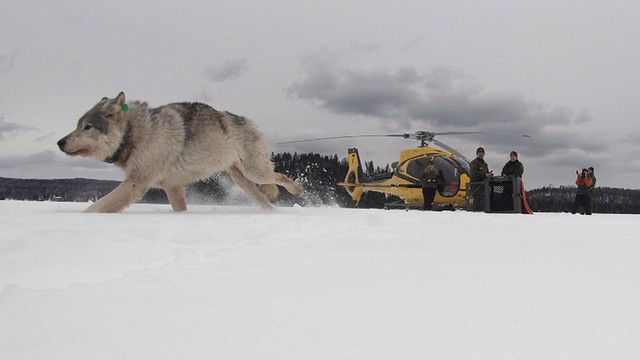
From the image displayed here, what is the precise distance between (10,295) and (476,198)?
1117 cm

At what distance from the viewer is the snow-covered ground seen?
1489mm

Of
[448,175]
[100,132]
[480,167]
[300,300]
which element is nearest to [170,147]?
[100,132]

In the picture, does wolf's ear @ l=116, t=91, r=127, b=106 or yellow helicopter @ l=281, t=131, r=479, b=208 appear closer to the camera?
wolf's ear @ l=116, t=91, r=127, b=106

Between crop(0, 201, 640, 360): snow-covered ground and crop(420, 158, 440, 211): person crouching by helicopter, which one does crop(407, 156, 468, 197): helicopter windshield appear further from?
crop(0, 201, 640, 360): snow-covered ground

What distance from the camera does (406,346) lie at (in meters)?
1.50

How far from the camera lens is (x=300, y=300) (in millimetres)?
1946

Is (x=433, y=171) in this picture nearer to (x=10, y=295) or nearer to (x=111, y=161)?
(x=111, y=161)

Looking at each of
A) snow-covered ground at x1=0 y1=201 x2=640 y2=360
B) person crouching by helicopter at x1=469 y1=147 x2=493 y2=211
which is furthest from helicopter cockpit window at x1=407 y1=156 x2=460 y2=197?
snow-covered ground at x1=0 y1=201 x2=640 y2=360

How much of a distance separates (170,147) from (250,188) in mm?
1437

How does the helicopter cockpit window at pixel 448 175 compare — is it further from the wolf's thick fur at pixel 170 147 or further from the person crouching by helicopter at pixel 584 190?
the wolf's thick fur at pixel 170 147

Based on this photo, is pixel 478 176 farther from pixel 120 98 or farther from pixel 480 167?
pixel 120 98

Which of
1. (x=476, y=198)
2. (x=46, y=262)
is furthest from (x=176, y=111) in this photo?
(x=476, y=198)

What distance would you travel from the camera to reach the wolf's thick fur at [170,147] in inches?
246

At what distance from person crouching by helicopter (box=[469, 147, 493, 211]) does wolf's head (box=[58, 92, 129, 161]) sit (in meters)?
8.06
